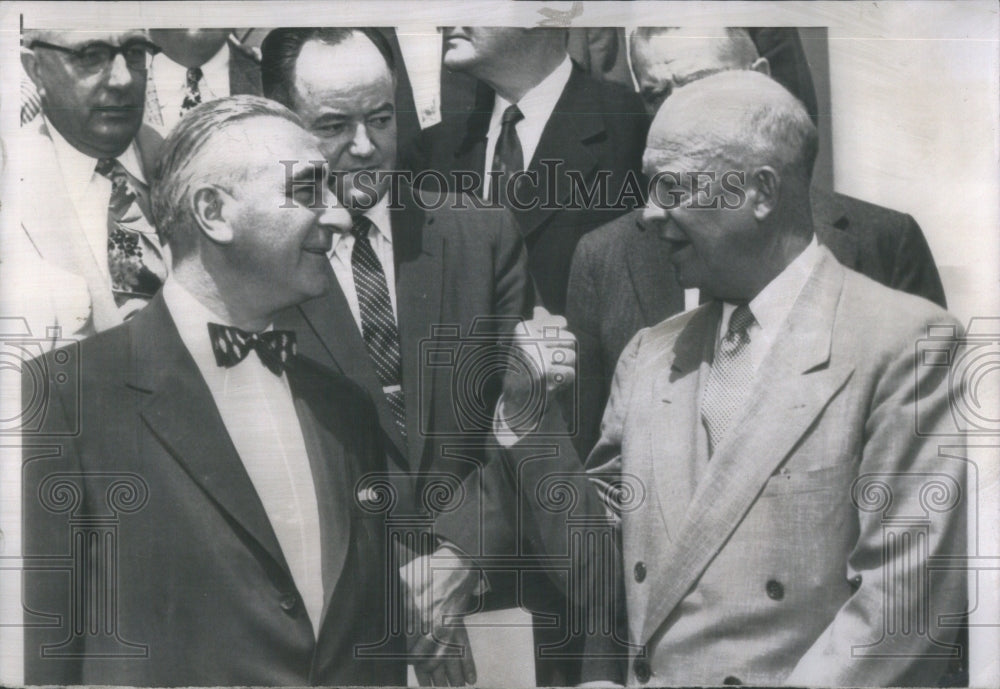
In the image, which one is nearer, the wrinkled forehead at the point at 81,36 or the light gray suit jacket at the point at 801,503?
the light gray suit jacket at the point at 801,503

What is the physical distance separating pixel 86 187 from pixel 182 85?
1.91ft

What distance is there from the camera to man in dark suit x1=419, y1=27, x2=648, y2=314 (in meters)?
4.66

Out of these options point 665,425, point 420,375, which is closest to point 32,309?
point 420,375

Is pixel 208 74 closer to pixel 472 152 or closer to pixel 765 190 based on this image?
pixel 472 152

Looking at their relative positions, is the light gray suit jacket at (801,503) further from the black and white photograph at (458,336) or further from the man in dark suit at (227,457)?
the man in dark suit at (227,457)

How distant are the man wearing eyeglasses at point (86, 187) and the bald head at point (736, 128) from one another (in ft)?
6.97

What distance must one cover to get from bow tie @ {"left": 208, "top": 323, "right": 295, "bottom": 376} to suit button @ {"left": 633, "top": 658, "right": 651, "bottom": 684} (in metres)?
1.90

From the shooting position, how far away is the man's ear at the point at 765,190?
4621 millimetres

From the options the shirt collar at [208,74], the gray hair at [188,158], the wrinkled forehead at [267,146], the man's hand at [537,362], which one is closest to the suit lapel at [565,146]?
the man's hand at [537,362]

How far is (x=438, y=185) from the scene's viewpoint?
4680 millimetres

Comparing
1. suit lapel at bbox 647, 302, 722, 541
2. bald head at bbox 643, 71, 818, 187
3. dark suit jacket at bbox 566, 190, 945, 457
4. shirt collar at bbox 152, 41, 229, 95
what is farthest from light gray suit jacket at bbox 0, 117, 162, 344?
suit lapel at bbox 647, 302, 722, 541

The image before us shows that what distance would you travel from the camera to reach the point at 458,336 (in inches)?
183

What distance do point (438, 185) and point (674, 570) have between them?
185cm

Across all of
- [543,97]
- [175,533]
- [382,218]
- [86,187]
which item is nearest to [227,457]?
[175,533]
